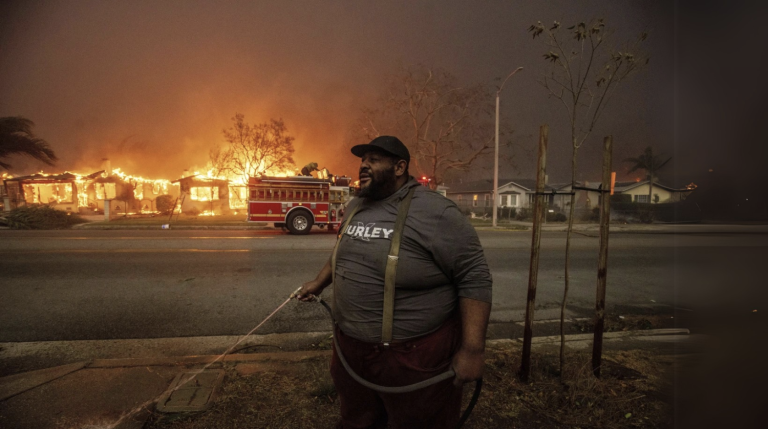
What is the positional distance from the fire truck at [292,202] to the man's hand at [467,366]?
14.2 m

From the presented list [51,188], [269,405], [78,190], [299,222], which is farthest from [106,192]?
[269,405]

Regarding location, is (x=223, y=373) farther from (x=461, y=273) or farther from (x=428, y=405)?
(x=461, y=273)

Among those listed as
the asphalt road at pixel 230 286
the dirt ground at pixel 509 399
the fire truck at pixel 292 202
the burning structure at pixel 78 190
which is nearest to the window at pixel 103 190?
the burning structure at pixel 78 190

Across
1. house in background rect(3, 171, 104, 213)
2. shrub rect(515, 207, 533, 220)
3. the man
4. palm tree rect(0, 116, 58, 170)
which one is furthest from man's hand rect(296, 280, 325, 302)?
house in background rect(3, 171, 104, 213)

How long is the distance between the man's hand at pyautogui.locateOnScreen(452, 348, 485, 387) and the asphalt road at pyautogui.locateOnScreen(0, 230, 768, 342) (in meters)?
3.29

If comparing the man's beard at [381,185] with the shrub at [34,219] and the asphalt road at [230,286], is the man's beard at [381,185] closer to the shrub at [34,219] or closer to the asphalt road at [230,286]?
the asphalt road at [230,286]

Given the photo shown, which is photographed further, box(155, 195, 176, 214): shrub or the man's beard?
box(155, 195, 176, 214): shrub

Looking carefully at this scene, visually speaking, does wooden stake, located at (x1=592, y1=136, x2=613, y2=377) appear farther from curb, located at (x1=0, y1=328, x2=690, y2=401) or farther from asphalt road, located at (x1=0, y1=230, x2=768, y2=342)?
asphalt road, located at (x1=0, y1=230, x2=768, y2=342)

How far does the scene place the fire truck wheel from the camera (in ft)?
51.2

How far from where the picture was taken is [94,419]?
278 centimetres

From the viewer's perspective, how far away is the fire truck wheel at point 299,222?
51.2 ft

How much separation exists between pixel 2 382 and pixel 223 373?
1782 millimetres

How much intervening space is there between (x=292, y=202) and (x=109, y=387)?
12.7m

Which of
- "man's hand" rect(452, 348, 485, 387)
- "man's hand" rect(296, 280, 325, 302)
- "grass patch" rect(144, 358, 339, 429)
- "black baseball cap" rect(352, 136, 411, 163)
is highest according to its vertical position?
"black baseball cap" rect(352, 136, 411, 163)
